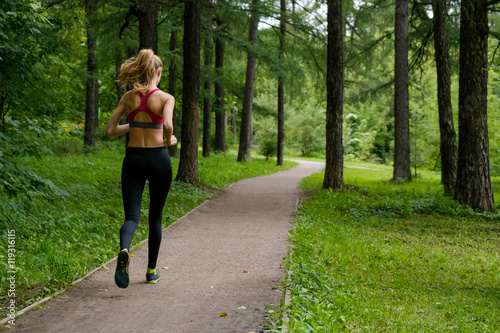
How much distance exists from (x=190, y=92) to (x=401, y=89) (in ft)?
27.1

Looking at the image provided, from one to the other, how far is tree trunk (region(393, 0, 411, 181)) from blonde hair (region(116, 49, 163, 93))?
1468 centimetres

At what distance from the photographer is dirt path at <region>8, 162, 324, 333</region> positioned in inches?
158

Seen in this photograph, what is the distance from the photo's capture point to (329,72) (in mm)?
14141

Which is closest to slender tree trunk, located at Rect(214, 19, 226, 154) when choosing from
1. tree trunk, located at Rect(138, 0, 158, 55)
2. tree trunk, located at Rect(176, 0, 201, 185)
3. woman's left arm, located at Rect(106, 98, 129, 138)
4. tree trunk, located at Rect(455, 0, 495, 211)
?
tree trunk, located at Rect(176, 0, 201, 185)

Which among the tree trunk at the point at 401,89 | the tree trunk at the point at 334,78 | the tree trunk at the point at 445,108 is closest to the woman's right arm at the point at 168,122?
the tree trunk at the point at 334,78

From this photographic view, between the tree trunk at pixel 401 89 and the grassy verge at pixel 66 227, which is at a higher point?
the tree trunk at pixel 401 89

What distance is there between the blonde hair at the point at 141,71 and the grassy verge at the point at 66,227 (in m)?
1.81

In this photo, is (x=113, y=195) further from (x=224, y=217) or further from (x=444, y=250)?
(x=444, y=250)

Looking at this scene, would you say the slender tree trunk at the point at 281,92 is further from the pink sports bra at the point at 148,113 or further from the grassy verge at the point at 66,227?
the pink sports bra at the point at 148,113

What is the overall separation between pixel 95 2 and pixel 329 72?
26.0 feet

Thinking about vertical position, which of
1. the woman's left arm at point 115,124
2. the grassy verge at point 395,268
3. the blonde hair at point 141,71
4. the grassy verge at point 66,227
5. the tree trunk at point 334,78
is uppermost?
the tree trunk at point 334,78

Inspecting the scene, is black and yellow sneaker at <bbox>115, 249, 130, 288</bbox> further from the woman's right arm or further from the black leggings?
the woman's right arm

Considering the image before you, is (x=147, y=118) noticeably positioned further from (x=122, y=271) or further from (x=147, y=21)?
(x=147, y=21)

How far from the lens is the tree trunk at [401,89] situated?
704 inches
